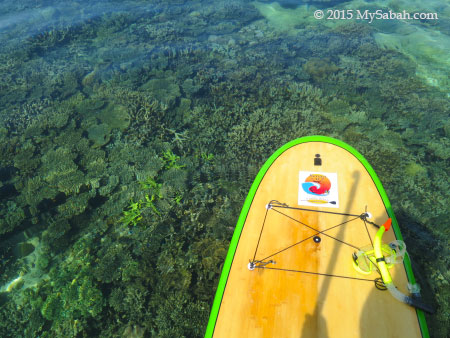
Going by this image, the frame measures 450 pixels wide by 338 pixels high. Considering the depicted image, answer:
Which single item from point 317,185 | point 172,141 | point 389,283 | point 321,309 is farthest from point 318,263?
point 172,141

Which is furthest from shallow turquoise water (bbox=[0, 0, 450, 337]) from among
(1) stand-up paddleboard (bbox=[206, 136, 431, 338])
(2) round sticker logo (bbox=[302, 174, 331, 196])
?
(2) round sticker logo (bbox=[302, 174, 331, 196])

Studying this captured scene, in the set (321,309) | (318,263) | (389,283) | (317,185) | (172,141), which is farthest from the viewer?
(172,141)

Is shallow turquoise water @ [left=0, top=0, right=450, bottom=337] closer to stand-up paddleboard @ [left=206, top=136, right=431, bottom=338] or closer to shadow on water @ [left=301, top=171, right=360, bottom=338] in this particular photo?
stand-up paddleboard @ [left=206, top=136, right=431, bottom=338]

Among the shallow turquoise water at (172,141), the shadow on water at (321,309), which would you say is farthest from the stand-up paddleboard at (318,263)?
the shallow turquoise water at (172,141)

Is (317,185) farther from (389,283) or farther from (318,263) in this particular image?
(389,283)

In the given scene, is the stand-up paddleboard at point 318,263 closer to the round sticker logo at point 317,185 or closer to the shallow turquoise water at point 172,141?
the round sticker logo at point 317,185
